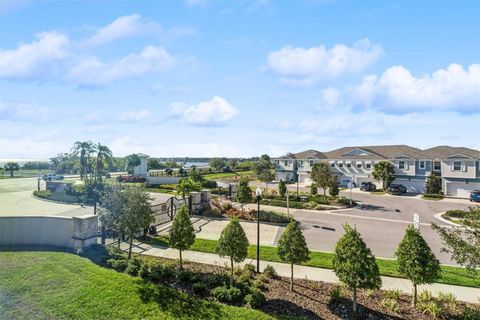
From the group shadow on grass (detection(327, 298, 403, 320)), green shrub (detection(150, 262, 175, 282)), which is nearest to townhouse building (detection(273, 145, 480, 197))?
green shrub (detection(150, 262, 175, 282))

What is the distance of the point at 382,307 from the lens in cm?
959

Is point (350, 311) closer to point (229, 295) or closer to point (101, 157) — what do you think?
point (229, 295)

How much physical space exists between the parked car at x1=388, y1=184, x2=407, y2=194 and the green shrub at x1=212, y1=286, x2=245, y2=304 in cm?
3661

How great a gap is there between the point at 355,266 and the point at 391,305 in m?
2.09

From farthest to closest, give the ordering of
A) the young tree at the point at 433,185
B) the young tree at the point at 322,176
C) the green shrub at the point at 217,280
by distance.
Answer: the young tree at the point at 433,185, the young tree at the point at 322,176, the green shrub at the point at 217,280

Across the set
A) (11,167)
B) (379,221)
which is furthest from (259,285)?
(11,167)

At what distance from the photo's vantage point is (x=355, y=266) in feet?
29.1

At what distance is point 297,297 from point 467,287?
705cm

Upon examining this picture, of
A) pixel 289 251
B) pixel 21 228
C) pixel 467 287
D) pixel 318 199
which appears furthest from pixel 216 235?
pixel 318 199

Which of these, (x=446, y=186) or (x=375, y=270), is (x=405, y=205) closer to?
(x=446, y=186)

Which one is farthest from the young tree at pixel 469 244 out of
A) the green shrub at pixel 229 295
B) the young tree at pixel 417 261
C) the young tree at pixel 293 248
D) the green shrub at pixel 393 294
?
the green shrub at pixel 229 295

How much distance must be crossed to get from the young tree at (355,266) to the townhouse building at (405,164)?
32646 millimetres

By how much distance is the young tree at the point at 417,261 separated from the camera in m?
9.30

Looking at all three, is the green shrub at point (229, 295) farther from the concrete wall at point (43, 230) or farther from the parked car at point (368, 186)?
the parked car at point (368, 186)
